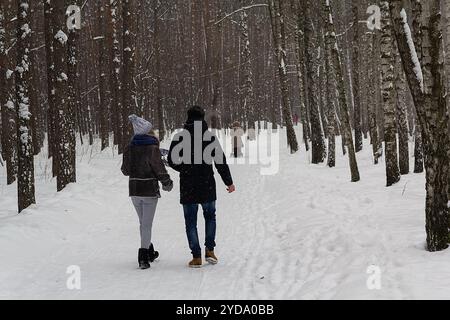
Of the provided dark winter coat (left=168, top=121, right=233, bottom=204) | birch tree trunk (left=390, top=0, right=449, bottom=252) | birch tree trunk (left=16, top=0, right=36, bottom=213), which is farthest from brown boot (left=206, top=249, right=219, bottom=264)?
birch tree trunk (left=16, top=0, right=36, bottom=213)

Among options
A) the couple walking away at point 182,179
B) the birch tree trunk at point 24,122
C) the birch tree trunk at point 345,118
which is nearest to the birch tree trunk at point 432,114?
the couple walking away at point 182,179

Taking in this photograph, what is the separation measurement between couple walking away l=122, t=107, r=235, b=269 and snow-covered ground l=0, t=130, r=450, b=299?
1.41 feet

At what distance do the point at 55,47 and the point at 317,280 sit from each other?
412 inches

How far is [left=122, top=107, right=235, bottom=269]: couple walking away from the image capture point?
646 cm

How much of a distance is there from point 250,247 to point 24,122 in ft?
21.6

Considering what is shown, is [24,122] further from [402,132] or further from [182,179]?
[402,132]

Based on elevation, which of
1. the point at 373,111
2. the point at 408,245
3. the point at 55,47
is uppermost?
the point at 55,47

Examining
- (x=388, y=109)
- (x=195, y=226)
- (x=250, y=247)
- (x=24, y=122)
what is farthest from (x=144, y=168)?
(x=388, y=109)

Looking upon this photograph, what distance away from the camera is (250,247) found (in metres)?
7.47

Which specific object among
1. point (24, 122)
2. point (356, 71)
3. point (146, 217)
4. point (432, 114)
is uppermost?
point (356, 71)

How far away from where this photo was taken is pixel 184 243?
26.3ft

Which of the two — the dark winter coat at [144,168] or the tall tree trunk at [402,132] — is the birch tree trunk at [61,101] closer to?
the dark winter coat at [144,168]
